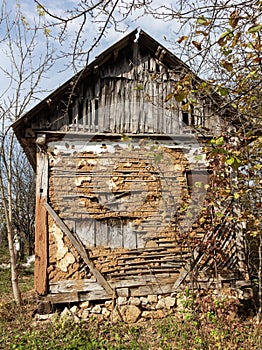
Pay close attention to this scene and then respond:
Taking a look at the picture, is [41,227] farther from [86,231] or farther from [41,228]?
[86,231]

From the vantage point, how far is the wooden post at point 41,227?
6332mm

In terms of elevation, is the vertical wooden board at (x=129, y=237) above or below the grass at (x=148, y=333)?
above

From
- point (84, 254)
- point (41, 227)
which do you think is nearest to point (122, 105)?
point (41, 227)

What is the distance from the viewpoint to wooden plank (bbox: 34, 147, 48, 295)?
6.34 m

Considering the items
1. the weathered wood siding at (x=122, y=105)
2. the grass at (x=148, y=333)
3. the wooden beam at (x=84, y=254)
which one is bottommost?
the grass at (x=148, y=333)

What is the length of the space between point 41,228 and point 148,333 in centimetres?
259

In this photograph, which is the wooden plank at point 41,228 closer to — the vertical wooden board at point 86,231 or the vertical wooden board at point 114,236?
A: the vertical wooden board at point 86,231

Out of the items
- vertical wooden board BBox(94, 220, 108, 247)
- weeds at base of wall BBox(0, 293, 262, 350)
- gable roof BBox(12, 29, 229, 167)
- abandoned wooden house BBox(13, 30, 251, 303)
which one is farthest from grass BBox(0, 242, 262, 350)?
gable roof BBox(12, 29, 229, 167)

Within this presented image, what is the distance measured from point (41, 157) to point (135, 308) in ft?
10.7

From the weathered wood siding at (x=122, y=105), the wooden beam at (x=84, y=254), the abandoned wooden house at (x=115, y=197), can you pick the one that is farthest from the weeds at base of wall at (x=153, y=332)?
→ the weathered wood siding at (x=122, y=105)

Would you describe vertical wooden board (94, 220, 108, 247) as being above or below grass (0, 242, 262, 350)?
above

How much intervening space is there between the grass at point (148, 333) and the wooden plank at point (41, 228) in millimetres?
715

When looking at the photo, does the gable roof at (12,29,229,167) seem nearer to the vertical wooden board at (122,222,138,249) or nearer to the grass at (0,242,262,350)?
the vertical wooden board at (122,222,138,249)

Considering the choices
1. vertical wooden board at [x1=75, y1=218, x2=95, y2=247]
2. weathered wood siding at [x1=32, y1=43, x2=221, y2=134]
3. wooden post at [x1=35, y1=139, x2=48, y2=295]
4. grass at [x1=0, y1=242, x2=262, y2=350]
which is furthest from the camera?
weathered wood siding at [x1=32, y1=43, x2=221, y2=134]
